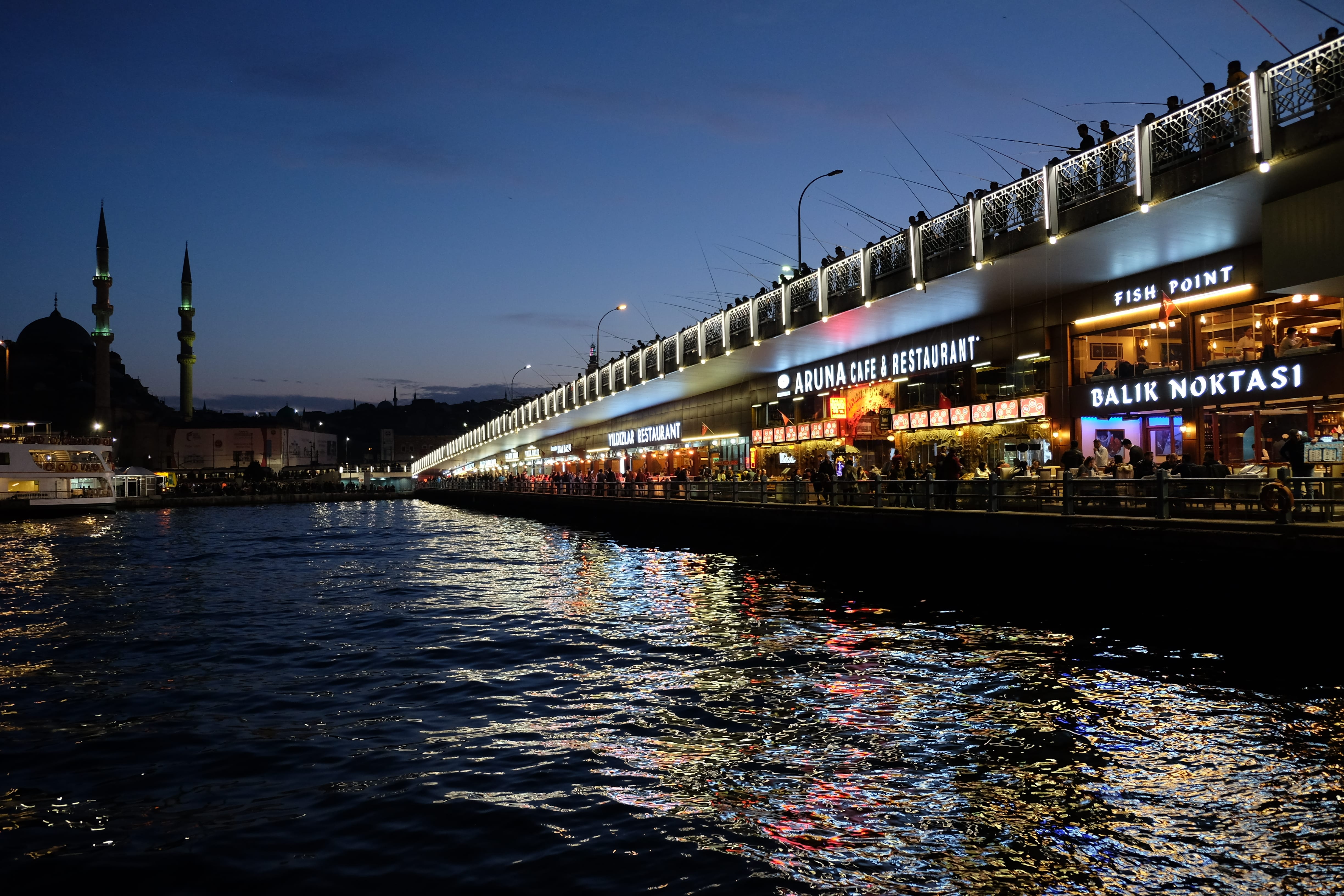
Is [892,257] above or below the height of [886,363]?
above

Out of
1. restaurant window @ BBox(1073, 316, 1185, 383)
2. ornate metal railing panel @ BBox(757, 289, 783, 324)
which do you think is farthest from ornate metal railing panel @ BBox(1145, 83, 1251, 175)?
ornate metal railing panel @ BBox(757, 289, 783, 324)

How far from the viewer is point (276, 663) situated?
13.8 meters

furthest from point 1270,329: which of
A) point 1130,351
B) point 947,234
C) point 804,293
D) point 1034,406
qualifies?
point 804,293

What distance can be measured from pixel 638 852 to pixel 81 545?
4144 cm

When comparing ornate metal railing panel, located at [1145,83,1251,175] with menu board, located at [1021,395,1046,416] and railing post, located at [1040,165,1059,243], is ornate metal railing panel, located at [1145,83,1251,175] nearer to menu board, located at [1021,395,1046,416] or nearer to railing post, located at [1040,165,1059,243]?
railing post, located at [1040,165,1059,243]

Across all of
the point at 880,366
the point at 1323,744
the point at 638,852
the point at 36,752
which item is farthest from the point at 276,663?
the point at 880,366

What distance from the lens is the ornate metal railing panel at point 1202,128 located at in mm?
17078

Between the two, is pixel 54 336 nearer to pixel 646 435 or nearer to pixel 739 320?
pixel 646 435

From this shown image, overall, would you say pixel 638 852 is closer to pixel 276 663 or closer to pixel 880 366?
pixel 276 663

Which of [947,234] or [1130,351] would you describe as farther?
[947,234]

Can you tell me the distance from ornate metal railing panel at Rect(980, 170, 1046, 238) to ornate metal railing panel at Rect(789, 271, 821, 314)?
312 inches

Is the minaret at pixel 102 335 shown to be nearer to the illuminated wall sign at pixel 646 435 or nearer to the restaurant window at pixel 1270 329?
the illuminated wall sign at pixel 646 435

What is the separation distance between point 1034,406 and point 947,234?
5691 millimetres

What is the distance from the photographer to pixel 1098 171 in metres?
20.5
